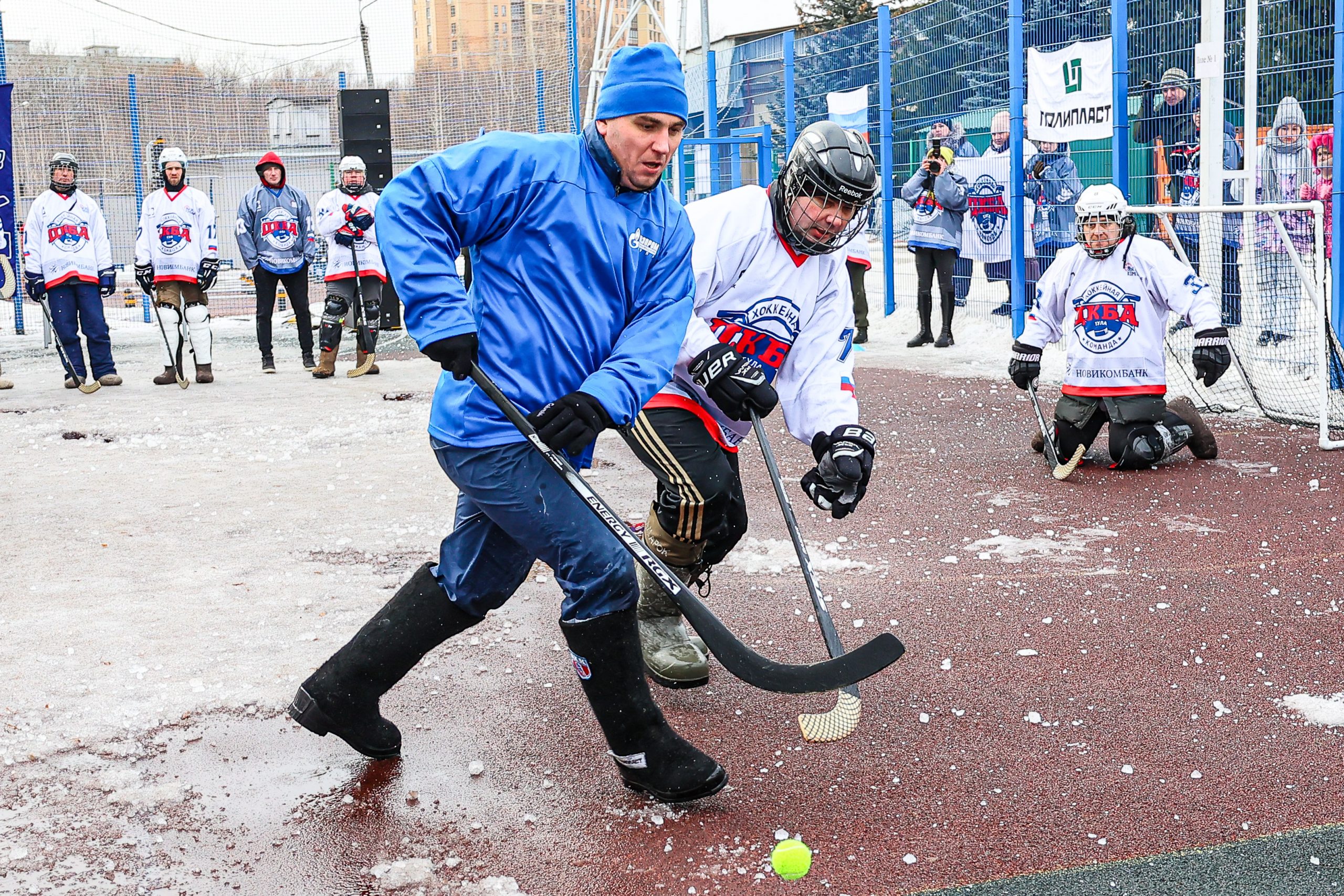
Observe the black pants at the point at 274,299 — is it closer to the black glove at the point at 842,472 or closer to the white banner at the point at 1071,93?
the white banner at the point at 1071,93

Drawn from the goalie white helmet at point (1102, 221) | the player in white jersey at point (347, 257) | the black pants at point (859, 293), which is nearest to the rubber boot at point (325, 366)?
the player in white jersey at point (347, 257)

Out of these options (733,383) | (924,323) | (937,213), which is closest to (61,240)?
(937,213)

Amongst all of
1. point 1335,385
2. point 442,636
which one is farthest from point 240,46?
point 442,636

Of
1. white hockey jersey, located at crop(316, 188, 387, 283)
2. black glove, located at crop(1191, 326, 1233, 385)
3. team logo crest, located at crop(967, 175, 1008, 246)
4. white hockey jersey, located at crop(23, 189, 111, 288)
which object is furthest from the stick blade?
team logo crest, located at crop(967, 175, 1008, 246)

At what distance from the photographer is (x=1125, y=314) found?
7148mm

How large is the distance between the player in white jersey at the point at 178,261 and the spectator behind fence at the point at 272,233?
1.11 ft

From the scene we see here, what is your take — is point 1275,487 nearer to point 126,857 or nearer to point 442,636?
point 442,636

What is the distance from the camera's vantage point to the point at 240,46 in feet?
61.4

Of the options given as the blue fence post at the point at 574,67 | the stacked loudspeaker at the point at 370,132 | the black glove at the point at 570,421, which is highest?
the blue fence post at the point at 574,67

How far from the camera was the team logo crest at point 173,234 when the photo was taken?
36.3ft

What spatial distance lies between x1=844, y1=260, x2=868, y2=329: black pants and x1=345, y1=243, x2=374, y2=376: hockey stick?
14.5 ft

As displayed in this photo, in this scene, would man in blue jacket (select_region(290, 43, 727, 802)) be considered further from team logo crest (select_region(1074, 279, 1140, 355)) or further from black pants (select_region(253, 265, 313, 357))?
black pants (select_region(253, 265, 313, 357))

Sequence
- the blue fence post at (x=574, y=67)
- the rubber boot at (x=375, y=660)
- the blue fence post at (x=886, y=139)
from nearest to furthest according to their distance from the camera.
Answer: the rubber boot at (x=375, y=660)
the blue fence post at (x=886, y=139)
the blue fence post at (x=574, y=67)

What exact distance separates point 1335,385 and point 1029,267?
12.7 ft
